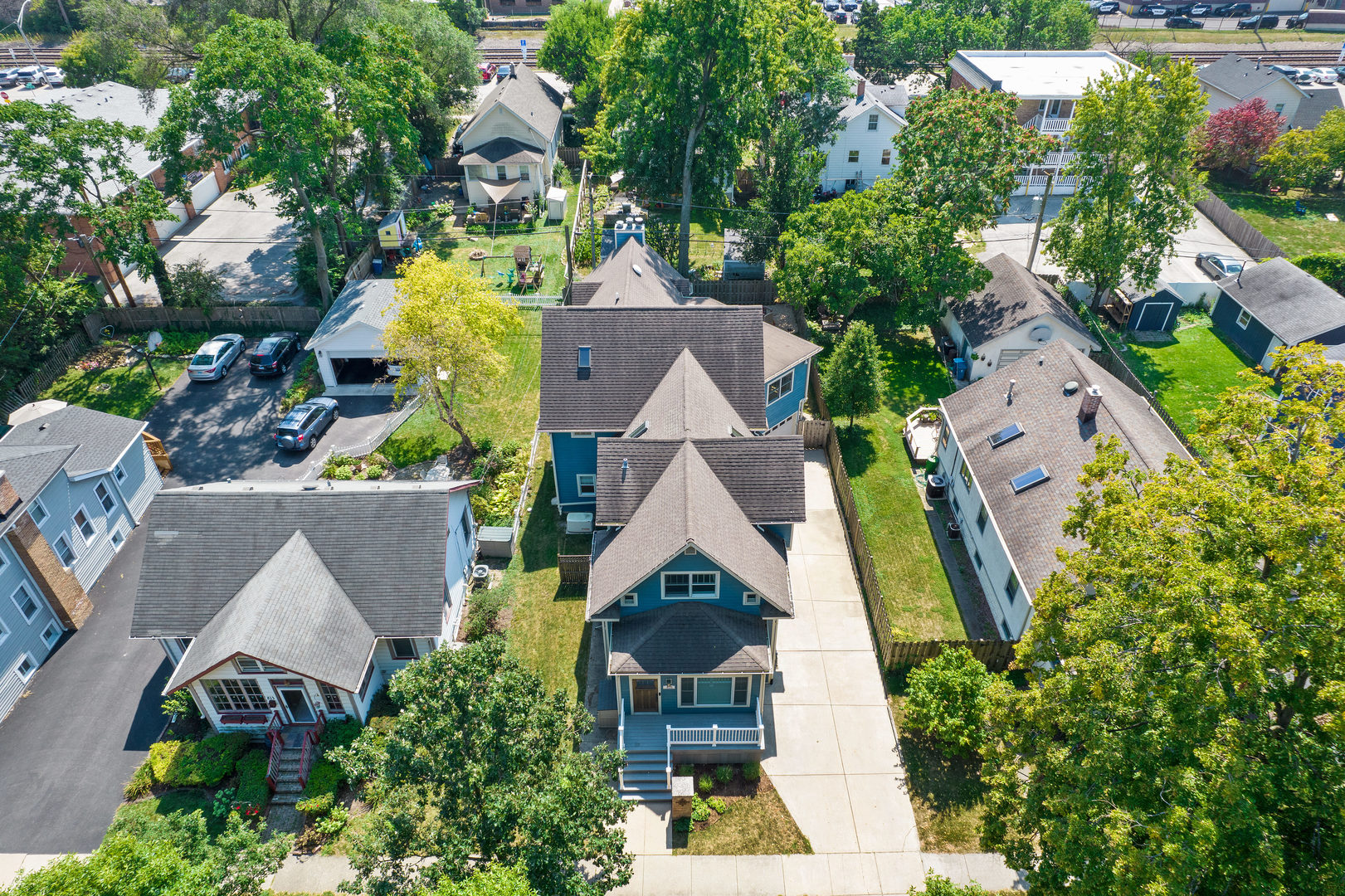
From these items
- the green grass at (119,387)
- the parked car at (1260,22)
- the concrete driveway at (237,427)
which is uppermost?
the parked car at (1260,22)

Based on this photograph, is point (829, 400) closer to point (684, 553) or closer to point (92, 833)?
point (684, 553)

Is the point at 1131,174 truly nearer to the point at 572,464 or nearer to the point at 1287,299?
the point at 1287,299

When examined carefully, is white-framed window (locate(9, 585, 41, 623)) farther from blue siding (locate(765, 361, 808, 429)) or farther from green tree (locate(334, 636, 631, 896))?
blue siding (locate(765, 361, 808, 429))

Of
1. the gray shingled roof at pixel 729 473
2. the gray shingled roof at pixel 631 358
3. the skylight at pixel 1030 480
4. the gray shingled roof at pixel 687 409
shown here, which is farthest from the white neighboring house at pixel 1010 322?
the gray shingled roof at pixel 729 473

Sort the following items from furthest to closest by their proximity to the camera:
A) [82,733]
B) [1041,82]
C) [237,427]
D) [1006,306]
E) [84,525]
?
[1041,82]
[1006,306]
[237,427]
[84,525]
[82,733]

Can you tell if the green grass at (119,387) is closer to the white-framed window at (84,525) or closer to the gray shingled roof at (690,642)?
the white-framed window at (84,525)

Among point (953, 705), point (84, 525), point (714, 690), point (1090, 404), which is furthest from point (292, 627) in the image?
point (1090, 404)
